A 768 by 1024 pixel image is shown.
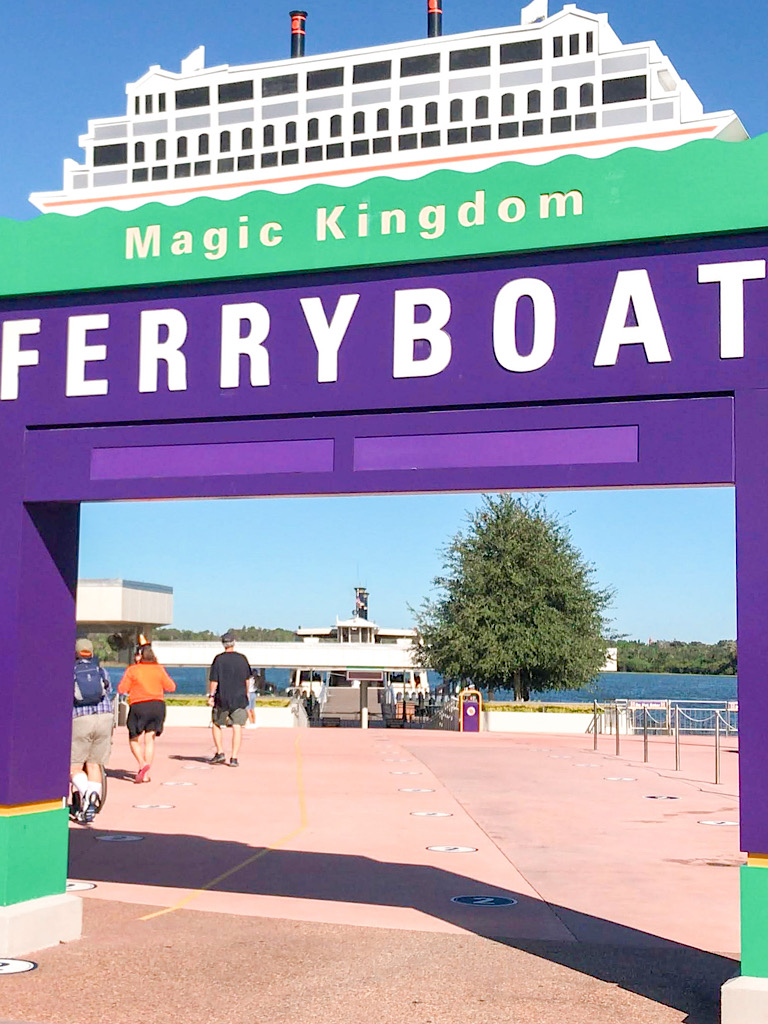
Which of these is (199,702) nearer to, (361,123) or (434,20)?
(361,123)

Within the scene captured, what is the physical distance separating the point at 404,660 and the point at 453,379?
128 ft

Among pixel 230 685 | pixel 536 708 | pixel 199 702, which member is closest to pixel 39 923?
pixel 230 685

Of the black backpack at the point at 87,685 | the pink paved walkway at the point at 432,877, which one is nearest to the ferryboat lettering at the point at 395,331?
the pink paved walkway at the point at 432,877

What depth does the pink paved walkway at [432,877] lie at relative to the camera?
6.38 metres

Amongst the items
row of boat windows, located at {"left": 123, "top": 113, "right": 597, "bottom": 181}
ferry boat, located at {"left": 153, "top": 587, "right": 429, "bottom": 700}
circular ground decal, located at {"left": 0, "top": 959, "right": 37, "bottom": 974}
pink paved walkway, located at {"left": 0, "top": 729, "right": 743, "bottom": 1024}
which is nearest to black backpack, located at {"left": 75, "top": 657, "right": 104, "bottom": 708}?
pink paved walkway, located at {"left": 0, "top": 729, "right": 743, "bottom": 1024}

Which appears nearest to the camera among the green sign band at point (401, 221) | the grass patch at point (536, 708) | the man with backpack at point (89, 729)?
the green sign band at point (401, 221)

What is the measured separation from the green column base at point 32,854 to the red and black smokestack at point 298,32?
119149 mm

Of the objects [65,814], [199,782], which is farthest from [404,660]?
[65,814]

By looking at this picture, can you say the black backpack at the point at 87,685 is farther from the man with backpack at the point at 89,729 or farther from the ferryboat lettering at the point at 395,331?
the ferryboat lettering at the point at 395,331

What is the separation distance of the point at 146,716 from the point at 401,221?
871 centimetres

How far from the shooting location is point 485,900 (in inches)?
336

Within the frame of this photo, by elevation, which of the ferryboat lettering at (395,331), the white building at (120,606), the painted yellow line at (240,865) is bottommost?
the painted yellow line at (240,865)

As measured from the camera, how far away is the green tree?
38.9 metres

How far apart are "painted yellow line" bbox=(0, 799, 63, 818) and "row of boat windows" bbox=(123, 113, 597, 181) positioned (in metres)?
105
